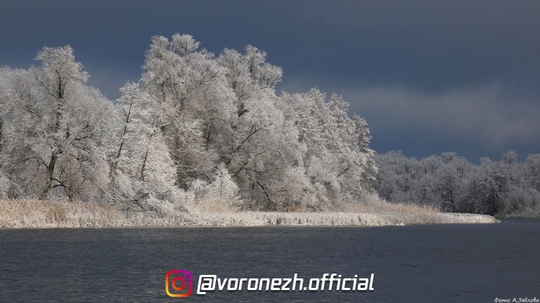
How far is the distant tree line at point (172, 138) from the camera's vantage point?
4625cm

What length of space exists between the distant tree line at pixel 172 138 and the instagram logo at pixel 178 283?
25.4m

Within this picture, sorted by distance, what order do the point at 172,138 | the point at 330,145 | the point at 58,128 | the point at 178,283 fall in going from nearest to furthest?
the point at 178,283 < the point at 58,128 < the point at 172,138 < the point at 330,145

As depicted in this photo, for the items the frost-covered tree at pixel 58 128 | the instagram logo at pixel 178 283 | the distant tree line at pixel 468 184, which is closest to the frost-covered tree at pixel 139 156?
the frost-covered tree at pixel 58 128

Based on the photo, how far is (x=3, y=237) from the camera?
31.8 m

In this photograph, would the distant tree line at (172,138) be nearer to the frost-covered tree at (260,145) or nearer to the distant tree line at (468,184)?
the frost-covered tree at (260,145)

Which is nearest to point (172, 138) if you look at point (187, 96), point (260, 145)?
point (187, 96)

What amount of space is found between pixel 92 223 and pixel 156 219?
204 inches

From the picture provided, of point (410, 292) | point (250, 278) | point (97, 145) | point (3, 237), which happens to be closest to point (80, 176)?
point (97, 145)

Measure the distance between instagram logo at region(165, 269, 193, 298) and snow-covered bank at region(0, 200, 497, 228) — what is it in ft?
71.2

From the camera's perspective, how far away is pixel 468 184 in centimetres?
Answer: 12138

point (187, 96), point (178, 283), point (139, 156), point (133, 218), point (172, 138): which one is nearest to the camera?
point (178, 283)

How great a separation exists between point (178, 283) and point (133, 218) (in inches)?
1069

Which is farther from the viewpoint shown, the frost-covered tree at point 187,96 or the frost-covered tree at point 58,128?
the frost-covered tree at point 187,96

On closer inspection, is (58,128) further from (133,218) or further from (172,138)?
(172,138)
